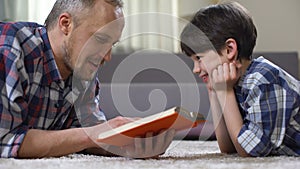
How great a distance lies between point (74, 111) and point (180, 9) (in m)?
1.72

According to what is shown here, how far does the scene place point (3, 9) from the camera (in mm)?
2883

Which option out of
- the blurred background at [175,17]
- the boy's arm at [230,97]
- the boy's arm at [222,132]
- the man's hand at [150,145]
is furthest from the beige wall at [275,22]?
the man's hand at [150,145]

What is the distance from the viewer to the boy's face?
117 cm

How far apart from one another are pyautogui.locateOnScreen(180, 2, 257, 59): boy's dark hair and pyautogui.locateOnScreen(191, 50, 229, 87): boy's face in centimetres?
1

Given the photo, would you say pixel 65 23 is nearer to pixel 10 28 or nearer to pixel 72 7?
pixel 72 7

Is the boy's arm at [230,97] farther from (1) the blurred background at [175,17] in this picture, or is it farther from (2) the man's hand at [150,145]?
(1) the blurred background at [175,17]

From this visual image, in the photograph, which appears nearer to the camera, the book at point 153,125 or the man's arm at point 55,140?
the book at point 153,125

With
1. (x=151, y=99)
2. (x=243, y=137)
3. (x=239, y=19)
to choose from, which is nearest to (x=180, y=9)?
(x=151, y=99)

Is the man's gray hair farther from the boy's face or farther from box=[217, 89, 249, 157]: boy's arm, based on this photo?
box=[217, 89, 249, 157]: boy's arm

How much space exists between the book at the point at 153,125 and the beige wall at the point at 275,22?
1.97 metres

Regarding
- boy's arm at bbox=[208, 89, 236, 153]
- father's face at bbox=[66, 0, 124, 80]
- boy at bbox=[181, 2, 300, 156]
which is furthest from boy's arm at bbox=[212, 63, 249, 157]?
father's face at bbox=[66, 0, 124, 80]

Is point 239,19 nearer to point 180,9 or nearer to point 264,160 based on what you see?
point 264,160

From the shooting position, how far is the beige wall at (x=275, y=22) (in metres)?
2.90

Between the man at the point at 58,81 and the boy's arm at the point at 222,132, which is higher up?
the man at the point at 58,81
